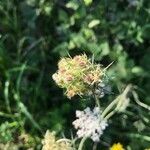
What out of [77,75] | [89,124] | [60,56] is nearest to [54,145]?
[89,124]

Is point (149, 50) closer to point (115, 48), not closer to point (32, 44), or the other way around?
point (115, 48)

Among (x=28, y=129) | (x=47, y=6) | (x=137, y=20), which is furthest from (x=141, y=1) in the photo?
(x=28, y=129)

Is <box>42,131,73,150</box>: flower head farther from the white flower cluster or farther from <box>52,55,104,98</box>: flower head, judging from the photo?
<box>52,55,104,98</box>: flower head

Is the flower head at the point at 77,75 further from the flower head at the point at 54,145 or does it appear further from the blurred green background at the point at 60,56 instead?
the blurred green background at the point at 60,56

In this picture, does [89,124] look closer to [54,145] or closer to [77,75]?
[54,145]

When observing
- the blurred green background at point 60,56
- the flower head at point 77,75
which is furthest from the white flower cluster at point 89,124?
the blurred green background at point 60,56

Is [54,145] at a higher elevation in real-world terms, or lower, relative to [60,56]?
lower
